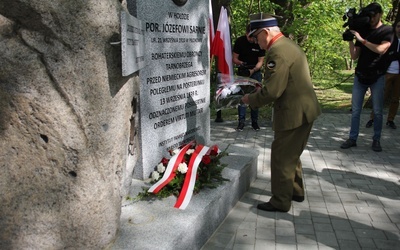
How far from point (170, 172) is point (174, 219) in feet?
2.29

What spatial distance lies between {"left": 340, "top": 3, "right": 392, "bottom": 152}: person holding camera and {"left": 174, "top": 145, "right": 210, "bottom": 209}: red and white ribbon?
123 inches

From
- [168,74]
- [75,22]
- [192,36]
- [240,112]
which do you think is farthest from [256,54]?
[75,22]

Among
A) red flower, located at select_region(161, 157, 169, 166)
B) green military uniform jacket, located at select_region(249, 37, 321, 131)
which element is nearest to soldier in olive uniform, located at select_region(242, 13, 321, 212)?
green military uniform jacket, located at select_region(249, 37, 321, 131)

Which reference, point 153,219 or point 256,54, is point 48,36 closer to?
point 153,219

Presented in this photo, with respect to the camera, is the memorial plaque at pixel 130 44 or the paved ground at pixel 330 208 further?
the paved ground at pixel 330 208

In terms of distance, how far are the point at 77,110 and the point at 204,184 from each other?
177 centimetres

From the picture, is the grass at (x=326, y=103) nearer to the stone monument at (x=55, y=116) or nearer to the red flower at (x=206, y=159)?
the red flower at (x=206, y=159)

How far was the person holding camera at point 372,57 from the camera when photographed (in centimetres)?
546

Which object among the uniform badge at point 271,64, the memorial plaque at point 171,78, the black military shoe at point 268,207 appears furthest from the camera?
Result: the black military shoe at point 268,207

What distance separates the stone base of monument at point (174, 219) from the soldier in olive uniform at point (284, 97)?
0.57 m

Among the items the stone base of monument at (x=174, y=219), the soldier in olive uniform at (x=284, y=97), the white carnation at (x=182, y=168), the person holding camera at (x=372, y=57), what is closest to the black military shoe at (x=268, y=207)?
the soldier in olive uniform at (x=284, y=97)

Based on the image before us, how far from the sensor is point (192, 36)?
435 cm

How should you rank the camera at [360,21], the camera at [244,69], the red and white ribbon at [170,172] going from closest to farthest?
the red and white ribbon at [170,172]
the camera at [360,21]
the camera at [244,69]

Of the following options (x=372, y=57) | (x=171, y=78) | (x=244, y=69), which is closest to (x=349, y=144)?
(x=372, y=57)
